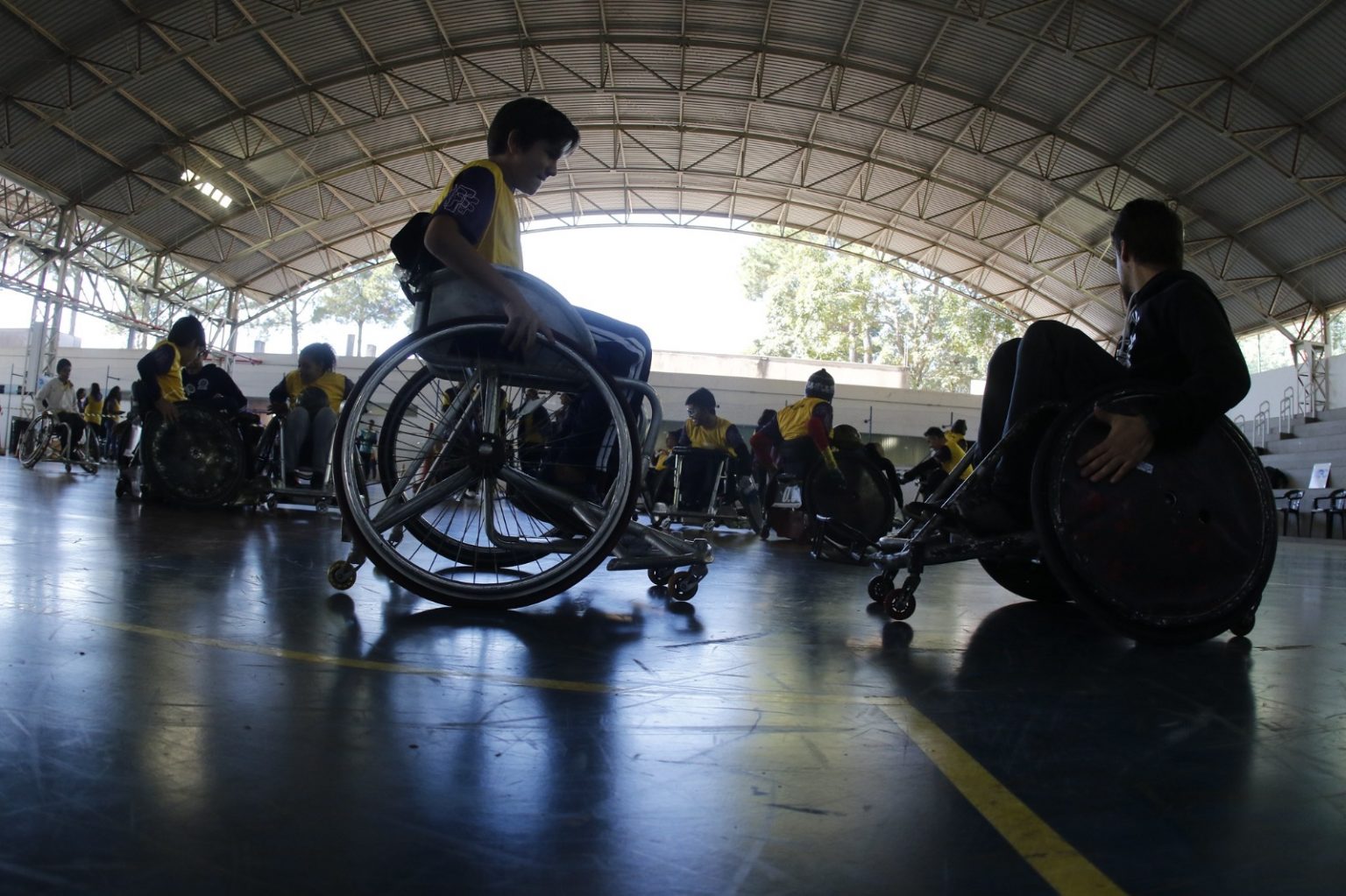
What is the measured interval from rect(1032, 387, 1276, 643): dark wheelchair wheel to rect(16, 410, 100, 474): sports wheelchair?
11.3m

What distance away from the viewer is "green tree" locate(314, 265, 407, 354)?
38.2 meters

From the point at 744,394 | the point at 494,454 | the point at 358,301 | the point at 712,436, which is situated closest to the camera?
the point at 494,454

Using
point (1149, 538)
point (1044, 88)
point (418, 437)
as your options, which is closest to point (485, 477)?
point (418, 437)

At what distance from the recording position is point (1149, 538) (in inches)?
71.9

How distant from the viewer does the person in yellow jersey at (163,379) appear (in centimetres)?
533

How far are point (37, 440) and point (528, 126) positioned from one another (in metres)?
11.4

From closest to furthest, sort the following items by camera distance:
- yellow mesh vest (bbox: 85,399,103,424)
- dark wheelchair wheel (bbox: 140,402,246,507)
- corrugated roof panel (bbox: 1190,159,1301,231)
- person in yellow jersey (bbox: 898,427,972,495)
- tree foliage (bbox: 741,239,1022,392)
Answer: dark wheelchair wheel (bbox: 140,402,246,507)
person in yellow jersey (bbox: 898,427,972,495)
yellow mesh vest (bbox: 85,399,103,424)
corrugated roof panel (bbox: 1190,159,1301,231)
tree foliage (bbox: 741,239,1022,392)

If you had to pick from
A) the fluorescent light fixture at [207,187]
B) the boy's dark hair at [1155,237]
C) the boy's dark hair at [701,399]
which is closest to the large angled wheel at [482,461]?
the boy's dark hair at [1155,237]

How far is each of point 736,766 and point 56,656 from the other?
106cm

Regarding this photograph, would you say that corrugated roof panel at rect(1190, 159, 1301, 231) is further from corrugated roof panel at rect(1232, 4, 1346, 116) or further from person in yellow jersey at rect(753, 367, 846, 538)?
person in yellow jersey at rect(753, 367, 846, 538)

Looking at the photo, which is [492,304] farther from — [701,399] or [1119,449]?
[701,399]

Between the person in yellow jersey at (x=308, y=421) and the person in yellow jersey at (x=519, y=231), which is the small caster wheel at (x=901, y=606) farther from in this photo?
the person in yellow jersey at (x=308, y=421)

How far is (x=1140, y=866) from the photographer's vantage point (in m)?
0.79

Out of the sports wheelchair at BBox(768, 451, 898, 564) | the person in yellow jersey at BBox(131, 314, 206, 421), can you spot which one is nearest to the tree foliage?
the sports wheelchair at BBox(768, 451, 898, 564)
